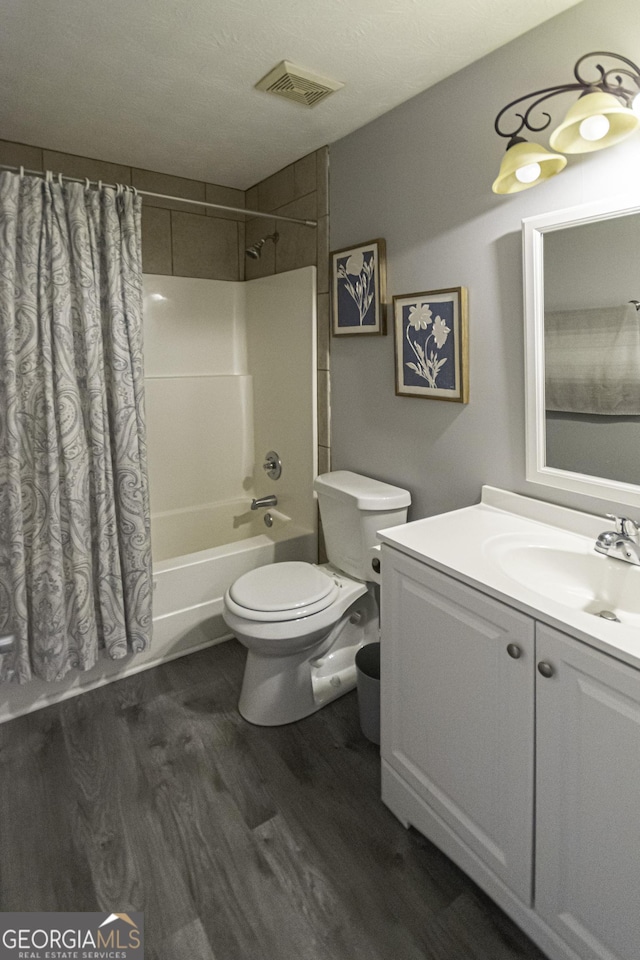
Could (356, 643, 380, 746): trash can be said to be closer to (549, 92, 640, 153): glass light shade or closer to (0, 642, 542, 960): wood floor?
(0, 642, 542, 960): wood floor

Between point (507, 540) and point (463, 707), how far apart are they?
0.47 metres

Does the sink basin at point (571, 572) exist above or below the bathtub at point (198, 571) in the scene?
above

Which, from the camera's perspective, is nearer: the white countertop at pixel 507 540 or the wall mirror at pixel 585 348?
the white countertop at pixel 507 540

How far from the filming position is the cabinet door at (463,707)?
1217 millimetres

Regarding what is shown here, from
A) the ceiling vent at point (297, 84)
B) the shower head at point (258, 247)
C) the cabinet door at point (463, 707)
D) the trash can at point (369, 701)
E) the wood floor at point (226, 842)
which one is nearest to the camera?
the cabinet door at point (463, 707)

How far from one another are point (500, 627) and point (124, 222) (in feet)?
6.28

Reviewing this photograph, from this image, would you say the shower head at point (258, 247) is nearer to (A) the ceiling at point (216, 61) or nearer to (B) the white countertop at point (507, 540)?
(A) the ceiling at point (216, 61)

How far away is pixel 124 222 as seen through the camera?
82.6 inches

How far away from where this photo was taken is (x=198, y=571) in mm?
2492

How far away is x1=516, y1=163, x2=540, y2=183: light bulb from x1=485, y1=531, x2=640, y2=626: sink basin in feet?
3.09

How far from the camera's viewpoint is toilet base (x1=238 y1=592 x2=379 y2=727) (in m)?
2.05

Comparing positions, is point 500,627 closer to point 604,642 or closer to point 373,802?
point 604,642

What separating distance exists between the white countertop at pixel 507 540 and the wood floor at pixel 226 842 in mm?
817

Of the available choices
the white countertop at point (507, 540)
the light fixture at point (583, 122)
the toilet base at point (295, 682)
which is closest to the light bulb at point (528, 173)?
the light fixture at point (583, 122)
